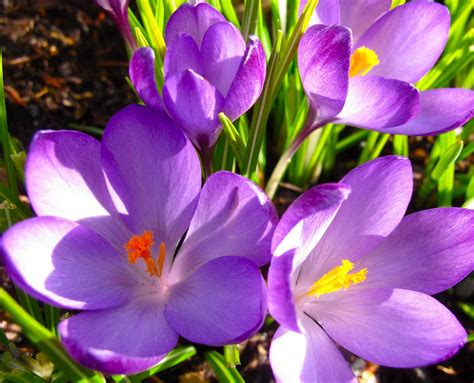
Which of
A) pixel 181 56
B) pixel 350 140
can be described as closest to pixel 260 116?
pixel 181 56

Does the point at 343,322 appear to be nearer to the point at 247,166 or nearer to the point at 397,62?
the point at 247,166

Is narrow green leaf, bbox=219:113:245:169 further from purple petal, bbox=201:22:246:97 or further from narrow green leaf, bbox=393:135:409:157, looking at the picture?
narrow green leaf, bbox=393:135:409:157

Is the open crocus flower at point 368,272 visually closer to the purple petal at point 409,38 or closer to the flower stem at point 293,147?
the flower stem at point 293,147

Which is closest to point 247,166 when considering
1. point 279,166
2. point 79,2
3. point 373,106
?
point 279,166

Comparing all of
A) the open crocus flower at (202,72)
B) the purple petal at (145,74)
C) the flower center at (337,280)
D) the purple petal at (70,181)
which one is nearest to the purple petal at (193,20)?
the open crocus flower at (202,72)

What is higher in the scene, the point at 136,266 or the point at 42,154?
the point at 42,154
